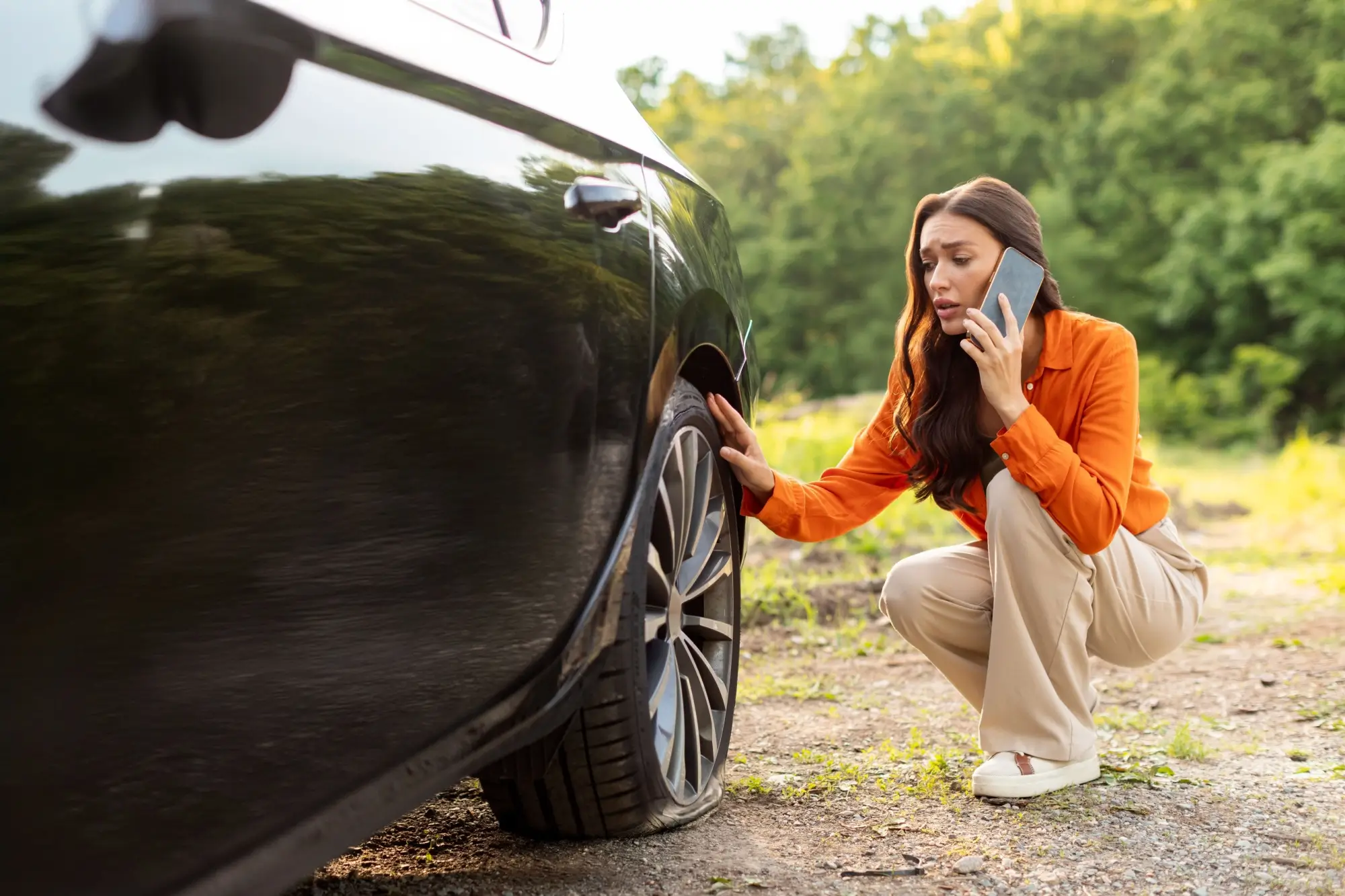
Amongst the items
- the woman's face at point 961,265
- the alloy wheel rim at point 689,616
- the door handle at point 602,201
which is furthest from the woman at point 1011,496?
the door handle at point 602,201

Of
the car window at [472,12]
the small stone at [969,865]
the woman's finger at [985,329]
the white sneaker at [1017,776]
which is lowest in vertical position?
the small stone at [969,865]

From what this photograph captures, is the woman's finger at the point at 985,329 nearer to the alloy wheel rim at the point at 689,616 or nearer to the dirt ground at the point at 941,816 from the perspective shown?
the alloy wheel rim at the point at 689,616

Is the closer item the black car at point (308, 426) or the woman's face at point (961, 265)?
the black car at point (308, 426)

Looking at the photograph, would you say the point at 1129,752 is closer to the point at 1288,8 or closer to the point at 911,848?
the point at 911,848

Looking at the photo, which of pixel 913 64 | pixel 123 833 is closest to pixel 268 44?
pixel 123 833

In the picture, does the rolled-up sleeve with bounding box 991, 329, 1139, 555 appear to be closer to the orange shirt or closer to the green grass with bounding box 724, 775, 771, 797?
the orange shirt

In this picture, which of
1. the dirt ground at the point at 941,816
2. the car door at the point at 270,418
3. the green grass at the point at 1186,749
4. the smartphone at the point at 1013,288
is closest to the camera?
the car door at the point at 270,418

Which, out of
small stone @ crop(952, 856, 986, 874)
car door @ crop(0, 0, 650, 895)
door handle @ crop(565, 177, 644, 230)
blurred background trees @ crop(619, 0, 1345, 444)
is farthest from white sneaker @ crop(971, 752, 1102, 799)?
blurred background trees @ crop(619, 0, 1345, 444)

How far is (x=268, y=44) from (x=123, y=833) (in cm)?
84

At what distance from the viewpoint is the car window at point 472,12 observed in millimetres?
1948

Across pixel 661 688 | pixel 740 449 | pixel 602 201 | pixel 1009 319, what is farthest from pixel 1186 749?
pixel 602 201

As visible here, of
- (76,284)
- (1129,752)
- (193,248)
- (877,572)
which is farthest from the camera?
(877,572)

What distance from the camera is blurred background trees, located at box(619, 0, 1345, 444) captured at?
29.0 metres

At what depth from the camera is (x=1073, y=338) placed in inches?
123
